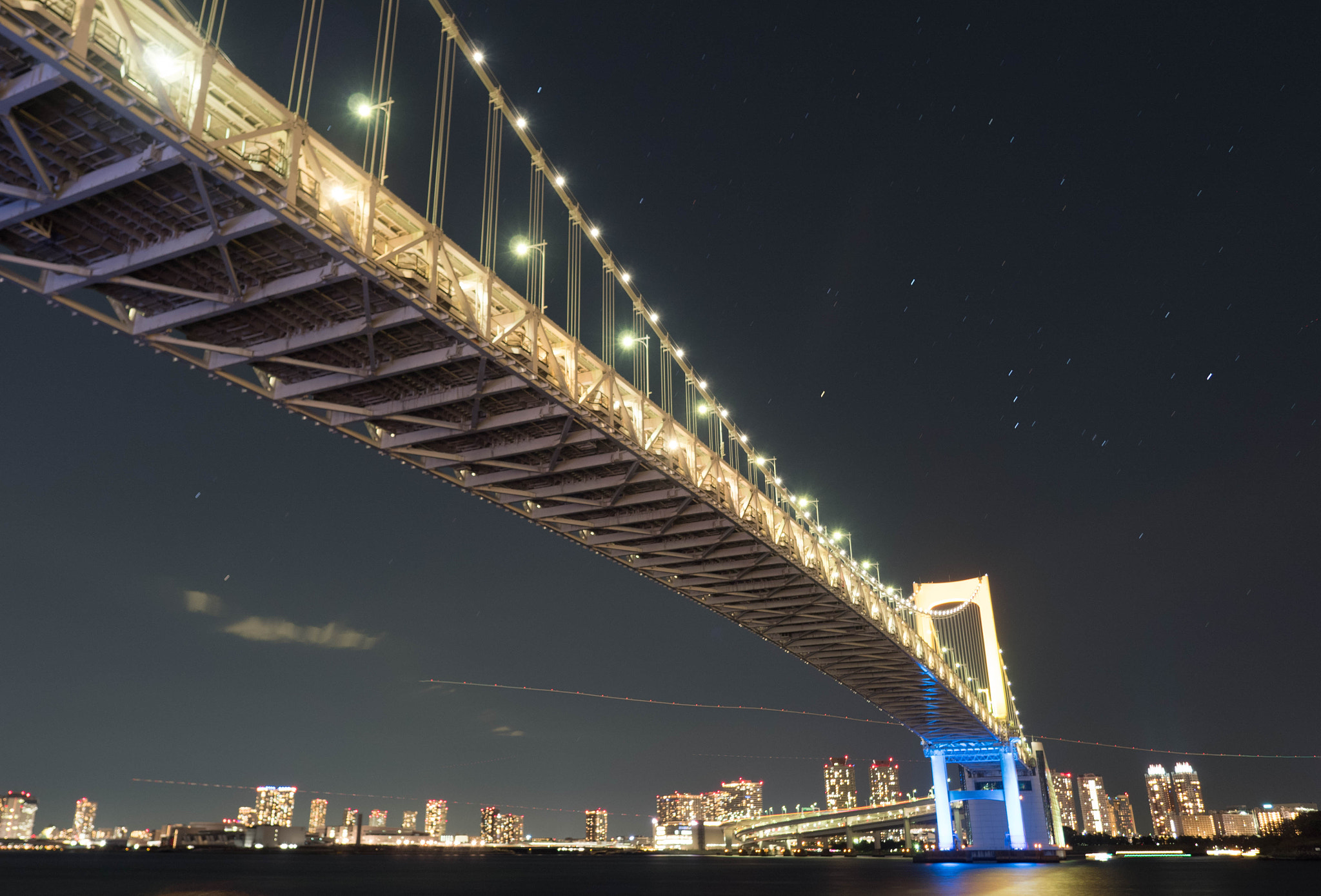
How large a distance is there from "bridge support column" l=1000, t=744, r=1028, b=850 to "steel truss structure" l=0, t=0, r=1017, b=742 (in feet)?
167

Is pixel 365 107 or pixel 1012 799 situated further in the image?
pixel 1012 799

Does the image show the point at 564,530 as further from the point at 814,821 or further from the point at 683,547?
the point at 814,821

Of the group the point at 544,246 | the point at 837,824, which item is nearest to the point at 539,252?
the point at 544,246

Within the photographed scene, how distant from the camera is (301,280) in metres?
14.9

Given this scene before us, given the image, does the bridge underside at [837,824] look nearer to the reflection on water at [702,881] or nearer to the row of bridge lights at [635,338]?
the reflection on water at [702,881]

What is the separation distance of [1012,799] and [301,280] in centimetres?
6927

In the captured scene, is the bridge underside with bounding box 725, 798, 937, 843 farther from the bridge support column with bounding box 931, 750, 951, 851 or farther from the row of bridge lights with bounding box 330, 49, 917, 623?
the row of bridge lights with bounding box 330, 49, 917, 623

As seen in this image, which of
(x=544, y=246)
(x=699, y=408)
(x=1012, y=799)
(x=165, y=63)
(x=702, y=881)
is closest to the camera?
(x=165, y=63)

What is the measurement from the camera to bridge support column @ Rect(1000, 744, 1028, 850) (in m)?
69.6

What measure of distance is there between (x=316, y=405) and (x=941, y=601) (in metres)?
73.8

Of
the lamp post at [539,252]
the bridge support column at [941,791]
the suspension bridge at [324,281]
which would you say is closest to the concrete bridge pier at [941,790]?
the bridge support column at [941,791]

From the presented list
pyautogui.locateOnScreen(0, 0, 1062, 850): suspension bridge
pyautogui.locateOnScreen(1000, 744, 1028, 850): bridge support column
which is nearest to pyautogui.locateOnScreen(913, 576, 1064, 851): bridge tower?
pyautogui.locateOnScreen(1000, 744, 1028, 850): bridge support column

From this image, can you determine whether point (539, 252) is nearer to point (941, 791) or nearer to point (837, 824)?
point (941, 791)

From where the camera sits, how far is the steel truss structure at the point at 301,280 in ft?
37.4
